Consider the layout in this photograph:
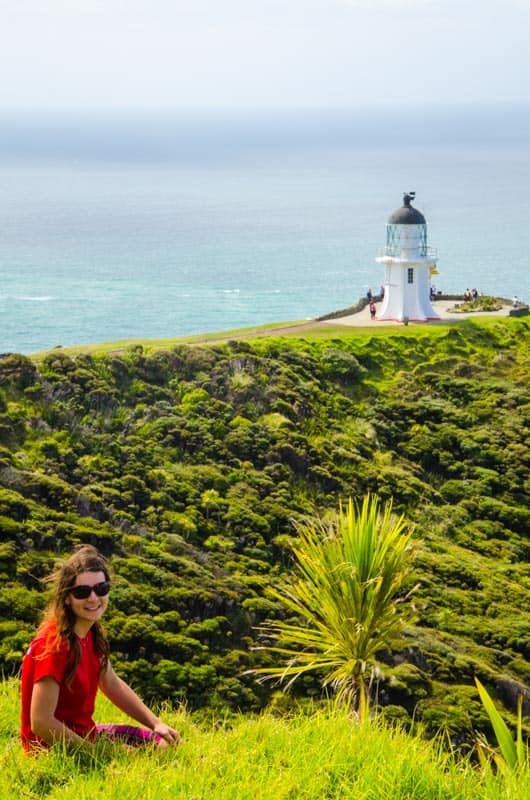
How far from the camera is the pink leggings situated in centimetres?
784

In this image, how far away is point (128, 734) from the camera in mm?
7922

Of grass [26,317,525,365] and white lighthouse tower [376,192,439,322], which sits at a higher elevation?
white lighthouse tower [376,192,439,322]

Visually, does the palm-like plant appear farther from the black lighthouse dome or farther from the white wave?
the white wave

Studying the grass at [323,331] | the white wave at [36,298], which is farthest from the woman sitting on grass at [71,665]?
the white wave at [36,298]

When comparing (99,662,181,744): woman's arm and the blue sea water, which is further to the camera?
the blue sea water

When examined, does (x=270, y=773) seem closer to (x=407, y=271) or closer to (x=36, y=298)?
(x=407, y=271)

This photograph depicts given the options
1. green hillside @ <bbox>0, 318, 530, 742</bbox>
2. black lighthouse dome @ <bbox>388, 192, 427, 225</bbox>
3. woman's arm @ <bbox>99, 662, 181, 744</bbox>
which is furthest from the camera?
black lighthouse dome @ <bbox>388, 192, 427, 225</bbox>

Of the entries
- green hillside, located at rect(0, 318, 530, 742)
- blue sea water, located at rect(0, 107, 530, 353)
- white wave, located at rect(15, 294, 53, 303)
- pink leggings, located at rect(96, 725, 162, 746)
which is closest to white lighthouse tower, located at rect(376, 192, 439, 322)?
green hillside, located at rect(0, 318, 530, 742)

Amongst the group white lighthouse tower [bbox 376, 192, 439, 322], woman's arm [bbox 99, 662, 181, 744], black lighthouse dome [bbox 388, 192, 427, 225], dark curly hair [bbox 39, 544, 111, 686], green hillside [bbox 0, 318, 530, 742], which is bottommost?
green hillside [bbox 0, 318, 530, 742]

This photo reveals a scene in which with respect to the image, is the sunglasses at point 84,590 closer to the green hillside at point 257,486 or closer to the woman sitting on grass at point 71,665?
Result: the woman sitting on grass at point 71,665

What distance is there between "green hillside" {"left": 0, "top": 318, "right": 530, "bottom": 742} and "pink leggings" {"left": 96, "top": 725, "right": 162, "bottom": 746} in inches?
455

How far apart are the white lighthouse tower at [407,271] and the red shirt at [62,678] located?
123ft

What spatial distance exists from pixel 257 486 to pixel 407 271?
1734 cm

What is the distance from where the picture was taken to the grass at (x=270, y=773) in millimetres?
7117
